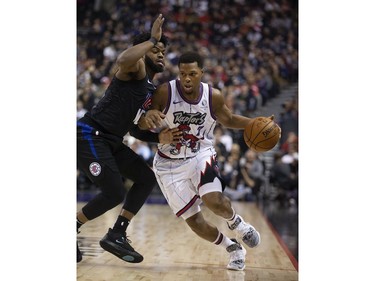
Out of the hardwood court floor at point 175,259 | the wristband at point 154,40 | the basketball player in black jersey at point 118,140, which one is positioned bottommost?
the hardwood court floor at point 175,259

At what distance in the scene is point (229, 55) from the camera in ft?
53.6

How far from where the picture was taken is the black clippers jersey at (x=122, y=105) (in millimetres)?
5141

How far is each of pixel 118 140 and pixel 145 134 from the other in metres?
0.25

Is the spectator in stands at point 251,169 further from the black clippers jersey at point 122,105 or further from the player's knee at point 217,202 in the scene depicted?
the black clippers jersey at point 122,105

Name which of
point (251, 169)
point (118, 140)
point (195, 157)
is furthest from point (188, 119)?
point (251, 169)

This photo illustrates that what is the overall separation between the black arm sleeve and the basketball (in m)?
0.80

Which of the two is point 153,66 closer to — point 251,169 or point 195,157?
point 195,157

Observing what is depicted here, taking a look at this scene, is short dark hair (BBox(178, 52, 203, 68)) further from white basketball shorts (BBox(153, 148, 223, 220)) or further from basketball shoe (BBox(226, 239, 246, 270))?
basketball shoe (BBox(226, 239, 246, 270))

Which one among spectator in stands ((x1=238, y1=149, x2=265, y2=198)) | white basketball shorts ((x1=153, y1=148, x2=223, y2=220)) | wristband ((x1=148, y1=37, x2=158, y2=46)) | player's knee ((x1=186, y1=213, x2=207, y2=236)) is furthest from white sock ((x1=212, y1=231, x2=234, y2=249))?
spectator in stands ((x1=238, y1=149, x2=265, y2=198))

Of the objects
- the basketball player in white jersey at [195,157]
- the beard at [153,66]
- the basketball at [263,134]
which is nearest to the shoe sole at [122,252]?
the basketball player in white jersey at [195,157]

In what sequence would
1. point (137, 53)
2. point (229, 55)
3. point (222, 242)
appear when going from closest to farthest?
point (137, 53), point (222, 242), point (229, 55)

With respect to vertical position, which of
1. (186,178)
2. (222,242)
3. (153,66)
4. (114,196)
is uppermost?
(153,66)

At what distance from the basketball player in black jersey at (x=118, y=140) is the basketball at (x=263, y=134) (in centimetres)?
64

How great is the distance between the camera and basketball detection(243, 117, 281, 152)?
509 cm
